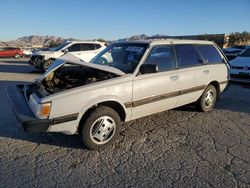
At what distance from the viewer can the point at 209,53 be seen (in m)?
6.05

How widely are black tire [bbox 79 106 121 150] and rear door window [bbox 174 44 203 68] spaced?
6.21 ft

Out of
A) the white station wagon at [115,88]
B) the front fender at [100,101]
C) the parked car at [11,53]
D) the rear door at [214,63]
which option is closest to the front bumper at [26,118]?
the white station wagon at [115,88]

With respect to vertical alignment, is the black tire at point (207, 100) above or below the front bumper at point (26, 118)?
below

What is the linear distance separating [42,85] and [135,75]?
5.21 feet

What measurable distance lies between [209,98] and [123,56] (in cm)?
242

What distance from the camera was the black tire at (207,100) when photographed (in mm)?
5898

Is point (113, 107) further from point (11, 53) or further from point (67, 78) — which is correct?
point (11, 53)

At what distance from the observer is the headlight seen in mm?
3602

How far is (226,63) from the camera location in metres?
6.39

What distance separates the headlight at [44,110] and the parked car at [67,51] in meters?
9.98

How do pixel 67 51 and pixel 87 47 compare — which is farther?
pixel 87 47

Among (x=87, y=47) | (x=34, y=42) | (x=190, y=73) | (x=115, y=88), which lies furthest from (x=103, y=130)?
(x=34, y=42)

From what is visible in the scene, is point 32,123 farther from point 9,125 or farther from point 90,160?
point 9,125

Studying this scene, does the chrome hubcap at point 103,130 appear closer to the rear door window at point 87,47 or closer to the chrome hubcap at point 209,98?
the chrome hubcap at point 209,98
